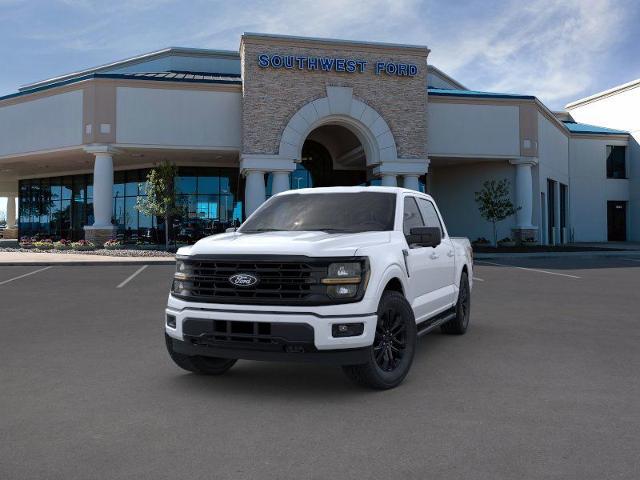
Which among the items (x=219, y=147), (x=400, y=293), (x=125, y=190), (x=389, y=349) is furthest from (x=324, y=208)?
(x=125, y=190)

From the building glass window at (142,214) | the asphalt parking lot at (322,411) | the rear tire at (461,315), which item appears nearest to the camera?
the asphalt parking lot at (322,411)

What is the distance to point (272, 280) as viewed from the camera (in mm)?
5055

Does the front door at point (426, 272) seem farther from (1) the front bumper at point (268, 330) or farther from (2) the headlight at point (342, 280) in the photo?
(1) the front bumper at point (268, 330)

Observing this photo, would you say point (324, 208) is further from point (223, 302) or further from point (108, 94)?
point (108, 94)

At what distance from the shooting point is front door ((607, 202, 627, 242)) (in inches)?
1711

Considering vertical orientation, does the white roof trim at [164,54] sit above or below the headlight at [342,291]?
above

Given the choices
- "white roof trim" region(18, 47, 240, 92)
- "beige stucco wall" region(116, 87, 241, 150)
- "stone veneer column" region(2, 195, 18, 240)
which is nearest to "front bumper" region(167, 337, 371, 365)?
"beige stucco wall" region(116, 87, 241, 150)

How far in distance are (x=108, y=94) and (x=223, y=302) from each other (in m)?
26.0

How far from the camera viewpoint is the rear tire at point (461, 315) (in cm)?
808

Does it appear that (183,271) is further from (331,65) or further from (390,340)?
(331,65)

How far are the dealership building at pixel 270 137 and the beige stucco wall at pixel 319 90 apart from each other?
5 cm

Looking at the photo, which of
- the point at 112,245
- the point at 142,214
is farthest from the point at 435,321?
the point at 142,214

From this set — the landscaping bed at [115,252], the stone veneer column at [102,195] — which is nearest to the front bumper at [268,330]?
the landscaping bed at [115,252]

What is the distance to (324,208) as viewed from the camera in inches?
262
